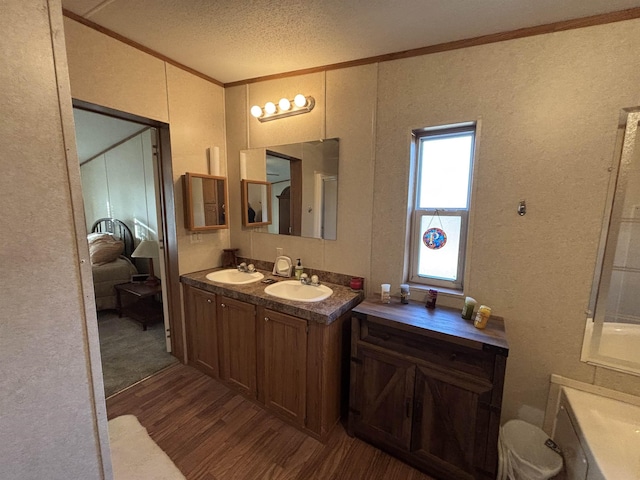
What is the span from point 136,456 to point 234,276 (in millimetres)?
1310

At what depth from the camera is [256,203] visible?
2539mm

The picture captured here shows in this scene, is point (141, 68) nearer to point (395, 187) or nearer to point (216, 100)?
point (216, 100)

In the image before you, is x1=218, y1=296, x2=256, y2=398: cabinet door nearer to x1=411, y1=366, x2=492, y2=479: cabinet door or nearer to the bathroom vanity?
the bathroom vanity

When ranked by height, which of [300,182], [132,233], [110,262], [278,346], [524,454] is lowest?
[524,454]

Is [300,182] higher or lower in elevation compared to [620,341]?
higher

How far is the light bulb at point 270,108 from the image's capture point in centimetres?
223

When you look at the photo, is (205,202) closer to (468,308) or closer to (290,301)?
(290,301)

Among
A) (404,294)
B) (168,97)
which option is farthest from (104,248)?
(404,294)

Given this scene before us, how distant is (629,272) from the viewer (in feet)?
4.75

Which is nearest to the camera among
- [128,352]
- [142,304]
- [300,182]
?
[300,182]

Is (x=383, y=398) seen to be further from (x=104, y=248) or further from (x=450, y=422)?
(x=104, y=248)

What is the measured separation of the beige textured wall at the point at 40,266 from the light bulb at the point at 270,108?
1.59 meters

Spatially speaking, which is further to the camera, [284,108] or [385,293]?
[284,108]

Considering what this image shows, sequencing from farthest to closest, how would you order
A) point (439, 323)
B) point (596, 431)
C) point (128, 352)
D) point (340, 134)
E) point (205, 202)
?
1. point (128, 352)
2. point (205, 202)
3. point (340, 134)
4. point (439, 323)
5. point (596, 431)
